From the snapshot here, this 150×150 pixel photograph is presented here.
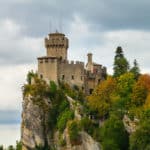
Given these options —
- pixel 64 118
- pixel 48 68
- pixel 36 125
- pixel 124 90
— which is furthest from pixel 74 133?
pixel 48 68

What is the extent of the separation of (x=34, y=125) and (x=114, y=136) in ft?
55.4

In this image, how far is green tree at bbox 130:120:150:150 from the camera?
419 feet

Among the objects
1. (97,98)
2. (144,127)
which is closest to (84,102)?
(97,98)

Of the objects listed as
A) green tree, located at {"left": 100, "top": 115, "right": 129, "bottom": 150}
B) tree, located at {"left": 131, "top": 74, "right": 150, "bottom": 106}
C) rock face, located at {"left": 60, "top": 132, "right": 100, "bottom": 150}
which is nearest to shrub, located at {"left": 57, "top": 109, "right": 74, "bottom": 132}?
rock face, located at {"left": 60, "top": 132, "right": 100, "bottom": 150}

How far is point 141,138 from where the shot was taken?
12850 cm

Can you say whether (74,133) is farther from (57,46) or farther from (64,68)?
(57,46)

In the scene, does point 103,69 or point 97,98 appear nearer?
point 97,98

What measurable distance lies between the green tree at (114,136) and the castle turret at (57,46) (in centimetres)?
1917

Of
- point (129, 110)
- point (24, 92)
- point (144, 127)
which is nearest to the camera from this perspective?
point (144, 127)

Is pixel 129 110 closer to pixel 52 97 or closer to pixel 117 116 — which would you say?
pixel 117 116

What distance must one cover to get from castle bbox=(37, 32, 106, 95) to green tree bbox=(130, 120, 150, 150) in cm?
2075

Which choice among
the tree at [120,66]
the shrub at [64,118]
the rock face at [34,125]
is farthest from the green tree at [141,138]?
the tree at [120,66]

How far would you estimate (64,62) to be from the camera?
148 metres

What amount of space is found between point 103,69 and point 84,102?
10.5m
